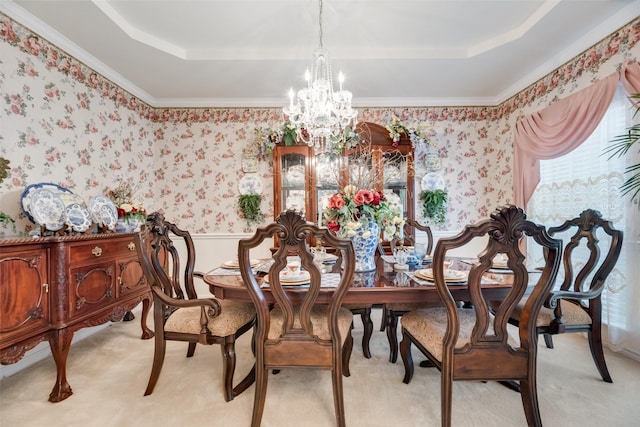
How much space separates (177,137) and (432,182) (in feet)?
10.9

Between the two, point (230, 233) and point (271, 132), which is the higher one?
point (271, 132)

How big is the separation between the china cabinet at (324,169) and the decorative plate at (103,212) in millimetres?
1538

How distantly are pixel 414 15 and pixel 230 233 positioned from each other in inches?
116

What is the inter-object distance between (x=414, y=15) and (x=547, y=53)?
4.73ft

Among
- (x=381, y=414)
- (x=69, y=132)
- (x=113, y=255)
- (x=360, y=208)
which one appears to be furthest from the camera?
(x=69, y=132)

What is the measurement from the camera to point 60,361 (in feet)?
5.44

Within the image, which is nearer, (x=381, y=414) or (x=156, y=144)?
(x=381, y=414)

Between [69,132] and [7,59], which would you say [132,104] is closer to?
[69,132]

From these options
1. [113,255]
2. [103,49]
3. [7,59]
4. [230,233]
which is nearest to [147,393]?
[113,255]

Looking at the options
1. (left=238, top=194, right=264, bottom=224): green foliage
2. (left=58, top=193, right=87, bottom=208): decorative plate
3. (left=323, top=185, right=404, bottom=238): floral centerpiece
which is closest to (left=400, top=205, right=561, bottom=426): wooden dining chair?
(left=323, top=185, right=404, bottom=238): floral centerpiece

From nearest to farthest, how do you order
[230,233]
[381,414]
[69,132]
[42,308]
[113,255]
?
[381,414], [42,308], [113,255], [69,132], [230,233]

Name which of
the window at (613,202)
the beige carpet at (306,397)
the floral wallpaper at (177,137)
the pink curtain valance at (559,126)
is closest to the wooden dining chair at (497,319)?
the beige carpet at (306,397)

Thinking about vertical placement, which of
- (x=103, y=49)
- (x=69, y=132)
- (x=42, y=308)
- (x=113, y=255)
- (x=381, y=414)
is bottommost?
(x=381, y=414)

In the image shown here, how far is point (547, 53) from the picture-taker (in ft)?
8.37
